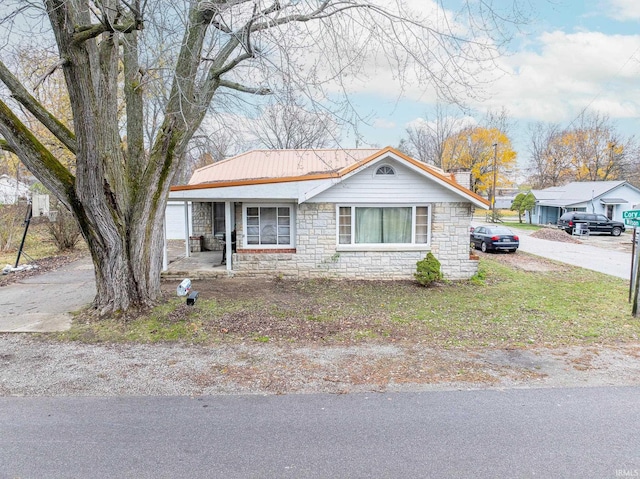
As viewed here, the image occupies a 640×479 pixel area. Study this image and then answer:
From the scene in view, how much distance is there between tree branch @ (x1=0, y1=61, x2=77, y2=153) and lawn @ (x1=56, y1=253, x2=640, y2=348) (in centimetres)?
339

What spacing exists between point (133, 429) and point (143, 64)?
22.9 feet

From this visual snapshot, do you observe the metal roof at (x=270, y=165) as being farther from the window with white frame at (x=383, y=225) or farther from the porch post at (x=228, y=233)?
the window with white frame at (x=383, y=225)

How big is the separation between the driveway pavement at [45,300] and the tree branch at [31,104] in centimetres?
324

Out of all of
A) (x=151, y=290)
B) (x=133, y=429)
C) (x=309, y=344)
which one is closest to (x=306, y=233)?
(x=151, y=290)

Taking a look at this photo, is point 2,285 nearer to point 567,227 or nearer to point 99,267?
point 99,267

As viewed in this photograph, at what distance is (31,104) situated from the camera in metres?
6.82

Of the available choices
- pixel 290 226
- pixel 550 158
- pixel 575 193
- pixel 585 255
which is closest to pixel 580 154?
pixel 550 158

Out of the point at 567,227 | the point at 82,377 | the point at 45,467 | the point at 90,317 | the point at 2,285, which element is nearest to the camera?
the point at 45,467

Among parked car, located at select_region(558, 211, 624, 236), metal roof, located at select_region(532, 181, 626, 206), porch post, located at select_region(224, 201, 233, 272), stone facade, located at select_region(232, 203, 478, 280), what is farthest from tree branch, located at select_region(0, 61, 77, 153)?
metal roof, located at select_region(532, 181, 626, 206)

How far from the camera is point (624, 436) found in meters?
3.71

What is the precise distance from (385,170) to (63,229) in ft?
44.9

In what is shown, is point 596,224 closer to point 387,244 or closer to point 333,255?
point 387,244

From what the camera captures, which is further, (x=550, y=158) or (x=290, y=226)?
(x=550, y=158)

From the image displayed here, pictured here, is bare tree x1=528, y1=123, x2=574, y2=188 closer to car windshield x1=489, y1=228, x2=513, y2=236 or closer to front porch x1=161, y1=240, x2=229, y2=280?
car windshield x1=489, y1=228, x2=513, y2=236
